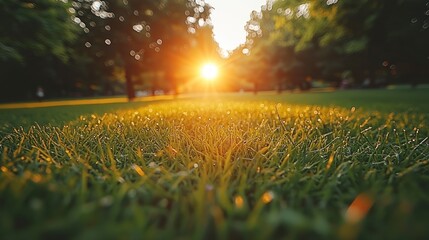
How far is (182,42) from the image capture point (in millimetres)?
20281

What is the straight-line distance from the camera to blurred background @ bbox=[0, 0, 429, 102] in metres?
6.72

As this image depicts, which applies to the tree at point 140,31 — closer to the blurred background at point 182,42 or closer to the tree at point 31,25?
the blurred background at point 182,42

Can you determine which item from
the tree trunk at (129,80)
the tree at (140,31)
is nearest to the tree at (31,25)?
the tree at (140,31)

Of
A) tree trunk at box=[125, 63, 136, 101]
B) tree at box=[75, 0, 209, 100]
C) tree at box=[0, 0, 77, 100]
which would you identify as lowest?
tree trunk at box=[125, 63, 136, 101]

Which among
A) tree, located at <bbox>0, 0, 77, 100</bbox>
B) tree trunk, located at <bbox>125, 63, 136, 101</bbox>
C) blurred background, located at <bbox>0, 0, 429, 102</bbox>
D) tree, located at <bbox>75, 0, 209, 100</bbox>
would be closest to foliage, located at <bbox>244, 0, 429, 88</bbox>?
blurred background, located at <bbox>0, 0, 429, 102</bbox>

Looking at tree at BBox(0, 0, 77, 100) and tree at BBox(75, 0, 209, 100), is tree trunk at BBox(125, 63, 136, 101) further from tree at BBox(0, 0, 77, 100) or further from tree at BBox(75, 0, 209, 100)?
tree at BBox(0, 0, 77, 100)

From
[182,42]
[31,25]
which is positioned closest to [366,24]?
[31,25]

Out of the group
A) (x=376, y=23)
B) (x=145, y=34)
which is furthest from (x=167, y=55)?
(x=376, y=23)

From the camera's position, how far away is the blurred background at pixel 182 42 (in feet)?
22.1

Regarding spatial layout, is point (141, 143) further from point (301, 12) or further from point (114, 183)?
point (301, 12)

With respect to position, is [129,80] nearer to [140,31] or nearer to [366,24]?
[140,31]

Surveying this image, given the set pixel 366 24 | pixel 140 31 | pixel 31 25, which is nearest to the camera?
pixel 366 24

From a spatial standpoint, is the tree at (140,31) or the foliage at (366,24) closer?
the foliage at (366,24)

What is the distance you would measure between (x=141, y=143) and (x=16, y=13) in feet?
22.3
